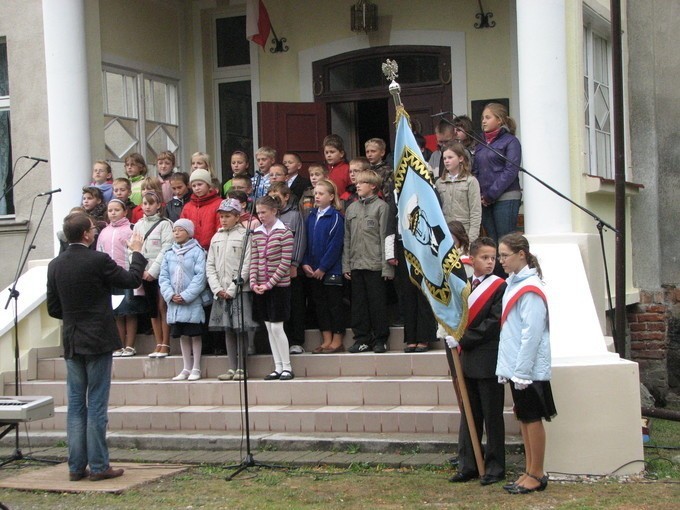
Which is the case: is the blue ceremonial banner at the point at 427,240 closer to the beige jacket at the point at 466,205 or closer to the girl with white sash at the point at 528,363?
the girl with white sash at the point at 528,363

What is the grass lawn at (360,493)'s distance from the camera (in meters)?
7.09

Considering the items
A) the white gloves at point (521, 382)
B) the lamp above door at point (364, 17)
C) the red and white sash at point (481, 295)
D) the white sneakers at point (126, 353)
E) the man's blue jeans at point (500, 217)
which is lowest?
the white sneakers at point (126, 353)

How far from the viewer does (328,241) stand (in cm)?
1034

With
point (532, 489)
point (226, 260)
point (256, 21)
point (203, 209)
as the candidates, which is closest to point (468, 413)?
point (532, 489)

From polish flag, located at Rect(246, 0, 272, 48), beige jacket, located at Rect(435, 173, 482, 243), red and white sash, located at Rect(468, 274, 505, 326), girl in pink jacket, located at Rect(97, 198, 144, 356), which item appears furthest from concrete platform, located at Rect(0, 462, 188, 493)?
polish flag, located at Rect(246, 0, 272, 48)

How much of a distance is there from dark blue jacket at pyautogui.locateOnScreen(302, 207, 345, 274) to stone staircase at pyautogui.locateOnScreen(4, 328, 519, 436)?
30.0 inches

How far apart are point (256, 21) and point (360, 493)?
797cm

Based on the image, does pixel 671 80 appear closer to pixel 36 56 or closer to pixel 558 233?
pixel 558 233

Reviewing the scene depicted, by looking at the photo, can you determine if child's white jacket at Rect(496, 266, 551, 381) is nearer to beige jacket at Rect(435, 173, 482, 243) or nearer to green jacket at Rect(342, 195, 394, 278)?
beige jacket at Rect(435, 173, 482, 243)

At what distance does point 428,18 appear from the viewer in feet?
44.4

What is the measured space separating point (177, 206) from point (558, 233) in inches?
155

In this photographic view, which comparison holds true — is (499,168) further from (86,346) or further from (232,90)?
(232,90)

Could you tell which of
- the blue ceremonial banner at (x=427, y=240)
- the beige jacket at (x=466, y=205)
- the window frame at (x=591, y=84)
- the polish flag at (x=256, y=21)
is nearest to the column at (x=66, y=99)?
the polish flag at (x=256, y=21)

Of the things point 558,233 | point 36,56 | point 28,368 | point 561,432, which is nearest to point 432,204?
point 561,432
